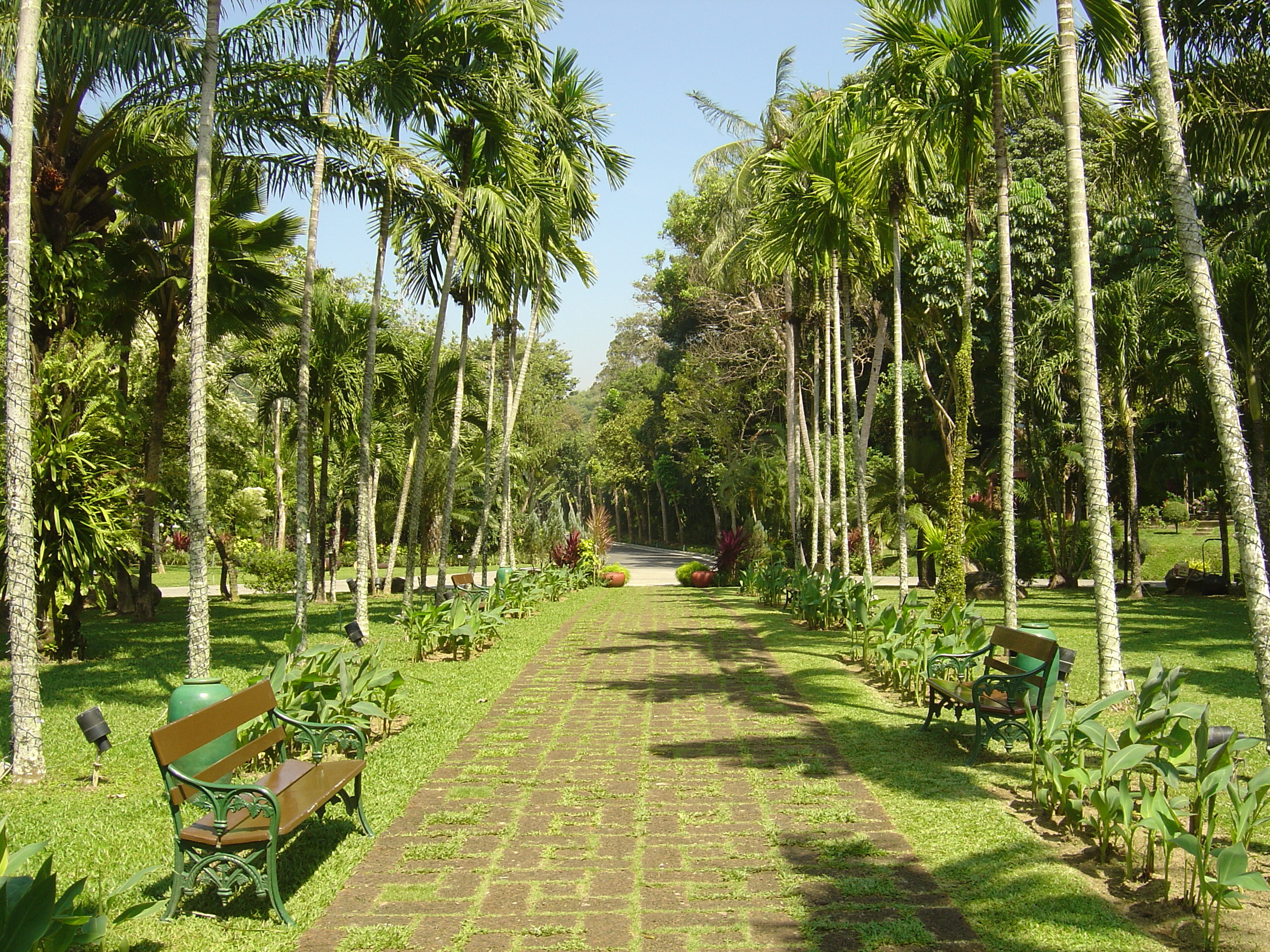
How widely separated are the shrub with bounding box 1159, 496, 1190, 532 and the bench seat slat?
36981 millimetres

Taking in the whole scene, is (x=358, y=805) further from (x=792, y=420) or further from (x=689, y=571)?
(x=689, y=571)

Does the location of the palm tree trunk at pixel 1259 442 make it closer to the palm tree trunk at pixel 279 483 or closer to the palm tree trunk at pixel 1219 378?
the palm tree trunk at pixel 1219 378

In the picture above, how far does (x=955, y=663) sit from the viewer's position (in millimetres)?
7742

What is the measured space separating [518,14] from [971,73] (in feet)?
19.1

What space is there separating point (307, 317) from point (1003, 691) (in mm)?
8417

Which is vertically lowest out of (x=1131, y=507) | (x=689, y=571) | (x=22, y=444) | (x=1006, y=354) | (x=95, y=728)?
(x=689, y=571)

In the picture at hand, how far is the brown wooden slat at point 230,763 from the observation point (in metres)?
4.15

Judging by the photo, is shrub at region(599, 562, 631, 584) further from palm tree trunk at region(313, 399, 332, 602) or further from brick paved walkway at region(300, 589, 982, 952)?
brick paved walkway at region(300, 589, 982, 952)

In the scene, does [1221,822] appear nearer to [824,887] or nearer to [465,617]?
[824,887]

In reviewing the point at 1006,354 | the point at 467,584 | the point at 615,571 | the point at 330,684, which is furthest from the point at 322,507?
the point at 1006,354

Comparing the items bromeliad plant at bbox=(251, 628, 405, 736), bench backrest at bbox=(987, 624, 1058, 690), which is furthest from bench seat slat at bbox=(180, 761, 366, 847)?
bench backrest at bbox=(987, 624, 1058, 690)

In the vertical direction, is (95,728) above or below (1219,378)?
below

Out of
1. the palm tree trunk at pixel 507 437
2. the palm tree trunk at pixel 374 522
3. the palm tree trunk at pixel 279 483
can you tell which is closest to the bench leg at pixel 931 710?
the palm tree trunk at pixel 507 437

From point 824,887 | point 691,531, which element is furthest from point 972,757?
point 691,531
